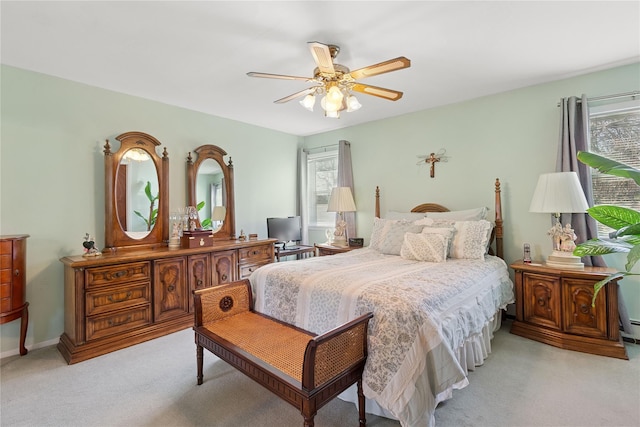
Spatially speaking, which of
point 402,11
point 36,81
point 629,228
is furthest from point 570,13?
point 36,81

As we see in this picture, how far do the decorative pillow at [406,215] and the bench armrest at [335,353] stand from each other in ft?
7.55

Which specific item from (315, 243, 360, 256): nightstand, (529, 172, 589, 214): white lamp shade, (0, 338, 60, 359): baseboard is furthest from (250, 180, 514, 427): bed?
(0, 338, 60, 359): baseboard

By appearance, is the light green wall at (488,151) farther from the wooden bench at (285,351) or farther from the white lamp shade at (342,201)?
the wooden bench at (285,351)

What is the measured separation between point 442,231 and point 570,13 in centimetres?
191

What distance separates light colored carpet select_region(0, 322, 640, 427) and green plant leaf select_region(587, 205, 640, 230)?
1.21 meters

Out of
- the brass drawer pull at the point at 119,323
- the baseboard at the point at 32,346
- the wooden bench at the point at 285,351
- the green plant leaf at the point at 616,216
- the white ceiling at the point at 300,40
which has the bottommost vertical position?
the baseboard at the point at 32,346

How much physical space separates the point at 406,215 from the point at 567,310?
1.85 meters

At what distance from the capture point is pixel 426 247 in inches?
114

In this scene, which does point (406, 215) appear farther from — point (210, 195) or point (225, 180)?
point (210, 195)

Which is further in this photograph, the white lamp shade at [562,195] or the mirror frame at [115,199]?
the mirror frame at [115,199]

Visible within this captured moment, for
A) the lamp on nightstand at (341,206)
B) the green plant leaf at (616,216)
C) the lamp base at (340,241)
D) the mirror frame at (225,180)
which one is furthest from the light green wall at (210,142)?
the green plant leaf at (616,216)

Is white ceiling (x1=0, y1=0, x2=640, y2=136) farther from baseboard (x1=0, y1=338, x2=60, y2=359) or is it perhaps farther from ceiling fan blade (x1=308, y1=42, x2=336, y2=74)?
baseboard (x1=0, y1=338, x2=60, y2=359)

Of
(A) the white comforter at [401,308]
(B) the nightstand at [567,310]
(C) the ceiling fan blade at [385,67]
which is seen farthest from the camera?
(B) the nightstand at [567,310]

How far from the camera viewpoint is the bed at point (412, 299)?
159cm
